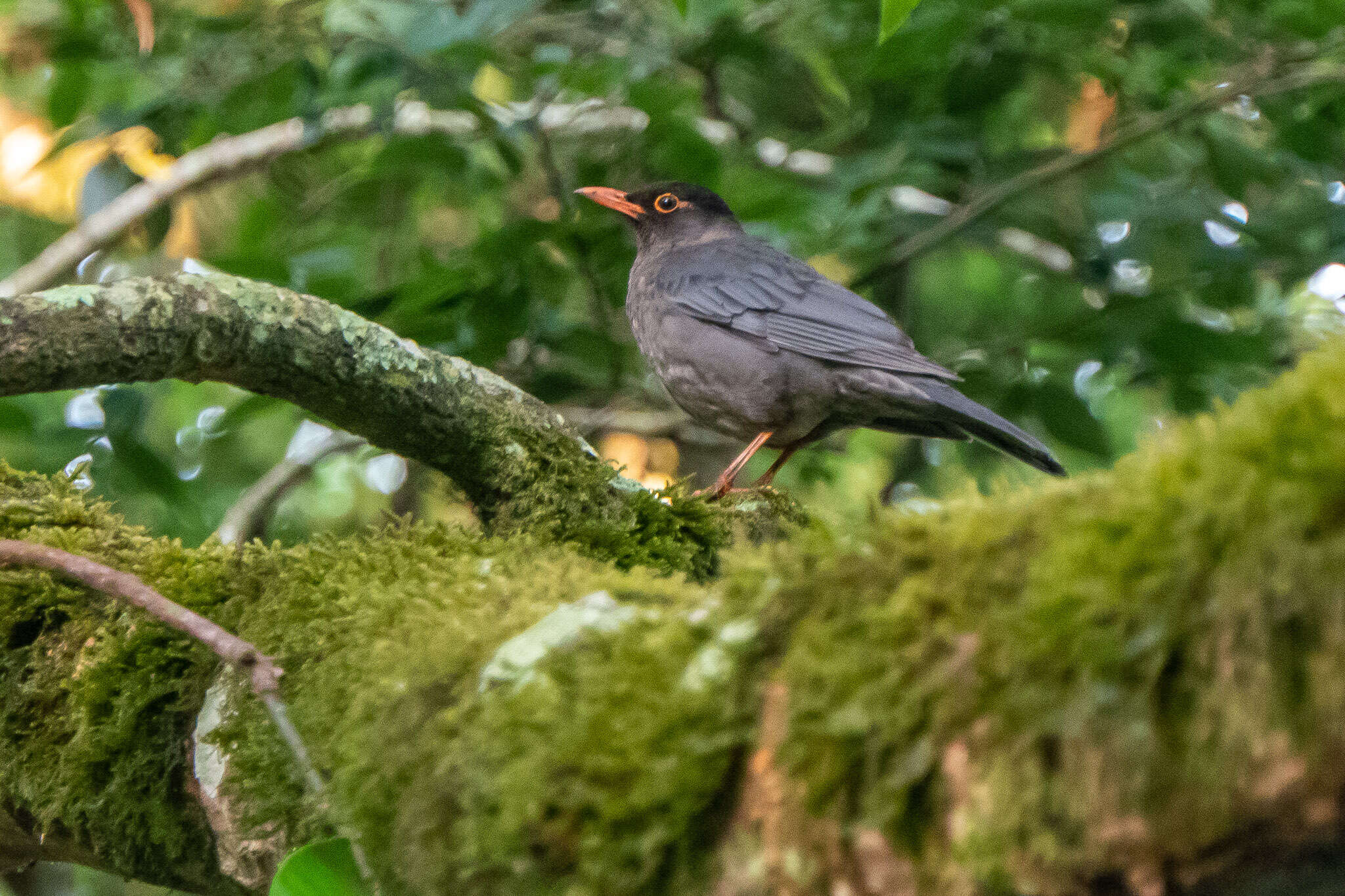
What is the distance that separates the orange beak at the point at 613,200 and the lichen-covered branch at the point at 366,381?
268cm

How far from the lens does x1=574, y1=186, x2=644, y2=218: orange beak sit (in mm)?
5477

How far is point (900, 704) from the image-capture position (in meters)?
1.27

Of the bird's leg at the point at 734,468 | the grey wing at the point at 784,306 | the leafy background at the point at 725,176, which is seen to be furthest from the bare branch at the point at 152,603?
the grey wing at the point at 784,306

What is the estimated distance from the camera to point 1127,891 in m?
1.16

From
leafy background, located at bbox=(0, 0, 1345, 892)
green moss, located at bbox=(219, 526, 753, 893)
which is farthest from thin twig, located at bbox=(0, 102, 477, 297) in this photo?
green moss, located at bbox=(219, 526, 753, 893)

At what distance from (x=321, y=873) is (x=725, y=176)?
4.17m

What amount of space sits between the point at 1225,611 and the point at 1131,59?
197 inches

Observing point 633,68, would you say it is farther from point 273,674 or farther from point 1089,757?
point 1089,757

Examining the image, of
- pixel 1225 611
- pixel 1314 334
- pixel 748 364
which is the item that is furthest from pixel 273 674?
pixel 748 364

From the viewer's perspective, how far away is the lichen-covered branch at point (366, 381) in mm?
2197

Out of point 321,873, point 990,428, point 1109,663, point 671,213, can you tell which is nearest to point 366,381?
point 321,873

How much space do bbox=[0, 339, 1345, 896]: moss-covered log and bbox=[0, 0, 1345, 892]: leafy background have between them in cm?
187

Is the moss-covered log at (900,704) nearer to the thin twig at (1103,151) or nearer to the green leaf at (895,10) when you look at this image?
the green leaf at (895,10)

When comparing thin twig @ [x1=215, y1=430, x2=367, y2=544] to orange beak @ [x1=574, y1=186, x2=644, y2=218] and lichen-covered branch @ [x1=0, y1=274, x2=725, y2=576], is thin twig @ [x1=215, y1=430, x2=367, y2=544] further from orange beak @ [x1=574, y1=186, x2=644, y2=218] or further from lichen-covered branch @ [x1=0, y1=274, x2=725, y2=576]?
lichen-covered branch @ [x1=0, y1=274, x2=725, y2=576]
